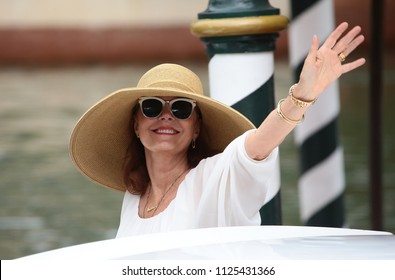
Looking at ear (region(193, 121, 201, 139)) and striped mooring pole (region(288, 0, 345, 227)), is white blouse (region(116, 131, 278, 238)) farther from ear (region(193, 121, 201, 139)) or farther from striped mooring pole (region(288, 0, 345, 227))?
striped mooring pole (region(288, 0, 345, 227))

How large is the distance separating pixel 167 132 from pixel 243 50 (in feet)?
2.52

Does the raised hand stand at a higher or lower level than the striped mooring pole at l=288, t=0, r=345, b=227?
lower

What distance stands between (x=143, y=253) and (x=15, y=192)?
594 centimetres

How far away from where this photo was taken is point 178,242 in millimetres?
1913

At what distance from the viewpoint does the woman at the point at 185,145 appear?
2285 mm

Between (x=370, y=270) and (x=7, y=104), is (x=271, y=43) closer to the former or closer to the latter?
(x=370, y=270)

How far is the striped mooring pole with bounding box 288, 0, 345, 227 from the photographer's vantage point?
163 inches

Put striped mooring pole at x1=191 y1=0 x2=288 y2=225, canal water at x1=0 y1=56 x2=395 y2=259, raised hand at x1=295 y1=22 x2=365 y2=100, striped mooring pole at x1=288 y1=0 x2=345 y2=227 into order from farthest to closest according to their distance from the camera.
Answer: canal water at x1=0 y1=56 x2=395 y2=259 < striped mooring pole at x1=288 y1=0 x2=345 y2=227 < striped mooring pole at x1=191 y1=0 x2=288 y2=225 < raised hand at x1=295 y1=22 x2=365 y2=100

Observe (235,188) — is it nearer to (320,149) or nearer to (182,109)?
(182,109)

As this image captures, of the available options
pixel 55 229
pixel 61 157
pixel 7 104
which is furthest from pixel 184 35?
pixel 55 229

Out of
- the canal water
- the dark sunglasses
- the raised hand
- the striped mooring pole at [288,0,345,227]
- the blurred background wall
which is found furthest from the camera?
the blurred background wall

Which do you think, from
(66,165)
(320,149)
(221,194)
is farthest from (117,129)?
(66,165)

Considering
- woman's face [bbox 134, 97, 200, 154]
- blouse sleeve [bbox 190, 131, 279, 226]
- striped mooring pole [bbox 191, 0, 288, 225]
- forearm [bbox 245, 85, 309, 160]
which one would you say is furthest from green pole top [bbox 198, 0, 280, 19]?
forearm [bbox 245, 85, 309, 160]

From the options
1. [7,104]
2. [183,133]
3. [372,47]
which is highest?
[7,104]
